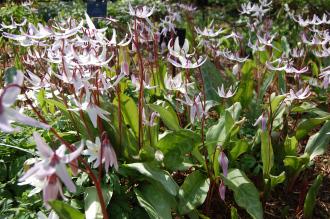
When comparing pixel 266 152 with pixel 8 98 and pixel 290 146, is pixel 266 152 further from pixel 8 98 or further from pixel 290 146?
pixel 8 98

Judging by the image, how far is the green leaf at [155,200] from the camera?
5.02 ft

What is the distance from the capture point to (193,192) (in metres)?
1.73

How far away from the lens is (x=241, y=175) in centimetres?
176

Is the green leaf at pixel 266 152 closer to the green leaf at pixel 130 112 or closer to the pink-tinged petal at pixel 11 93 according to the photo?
the green leaf at pixel 130 112

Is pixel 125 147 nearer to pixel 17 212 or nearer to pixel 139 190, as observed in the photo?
pixel 139 190

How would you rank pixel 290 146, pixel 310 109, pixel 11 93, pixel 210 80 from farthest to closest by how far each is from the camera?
pixel 210 80, pixel 310 109, pixel 290 146, pixel 11 93

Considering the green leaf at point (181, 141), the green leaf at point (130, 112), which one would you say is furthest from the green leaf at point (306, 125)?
the green leaf at point (130, 112)

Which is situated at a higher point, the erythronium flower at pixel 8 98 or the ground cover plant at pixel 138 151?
the erythronium flower at pixel 8 98

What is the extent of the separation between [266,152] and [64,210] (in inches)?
33.9

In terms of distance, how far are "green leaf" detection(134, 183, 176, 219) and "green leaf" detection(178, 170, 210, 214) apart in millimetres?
44

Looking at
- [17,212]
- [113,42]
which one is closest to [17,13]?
[113,42]

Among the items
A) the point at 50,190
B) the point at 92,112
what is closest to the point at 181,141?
the point at 92,112

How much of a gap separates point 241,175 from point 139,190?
0.42 m

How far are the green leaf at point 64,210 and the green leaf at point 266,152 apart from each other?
2.57 feet
